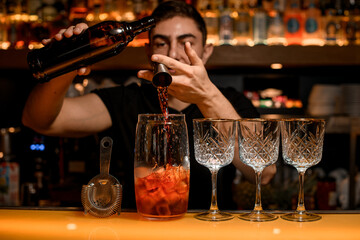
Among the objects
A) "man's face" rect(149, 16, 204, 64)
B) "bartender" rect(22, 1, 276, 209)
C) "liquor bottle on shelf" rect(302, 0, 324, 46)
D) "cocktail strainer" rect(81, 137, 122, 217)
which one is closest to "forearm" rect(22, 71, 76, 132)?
"bartender" rect(22, 1, 276, 209)

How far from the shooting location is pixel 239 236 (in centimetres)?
79

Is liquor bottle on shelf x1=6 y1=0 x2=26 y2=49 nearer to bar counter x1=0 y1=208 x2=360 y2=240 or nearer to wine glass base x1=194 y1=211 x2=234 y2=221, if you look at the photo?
bar counter x1=0 y1=208 x2=360 y2=240

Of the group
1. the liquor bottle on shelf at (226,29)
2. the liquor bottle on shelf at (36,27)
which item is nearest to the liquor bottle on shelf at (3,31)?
the liquor bottle on shelf at (36,27)

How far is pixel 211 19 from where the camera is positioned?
2535 mm

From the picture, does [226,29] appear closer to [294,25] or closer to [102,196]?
[294,25]

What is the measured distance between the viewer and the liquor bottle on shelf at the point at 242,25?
2.54 m

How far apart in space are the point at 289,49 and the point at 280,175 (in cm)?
70

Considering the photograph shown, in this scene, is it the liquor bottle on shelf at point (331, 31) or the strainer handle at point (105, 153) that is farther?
the liquor bottle on shelf at point (331, 31)

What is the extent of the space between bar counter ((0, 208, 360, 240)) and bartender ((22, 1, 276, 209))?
1.34 feet

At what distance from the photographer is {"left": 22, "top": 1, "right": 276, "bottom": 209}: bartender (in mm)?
1327

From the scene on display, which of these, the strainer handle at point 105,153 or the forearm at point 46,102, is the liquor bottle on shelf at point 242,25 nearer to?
the forearm at point 46,102

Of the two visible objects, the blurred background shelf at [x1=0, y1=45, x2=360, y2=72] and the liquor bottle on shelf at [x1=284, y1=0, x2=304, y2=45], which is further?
the liquor bottle on shelf at [x1=284, y1=0, x2=304, y2=45]

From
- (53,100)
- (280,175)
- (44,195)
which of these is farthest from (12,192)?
(280,175)

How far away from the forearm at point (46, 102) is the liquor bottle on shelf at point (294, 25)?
4.96ft
